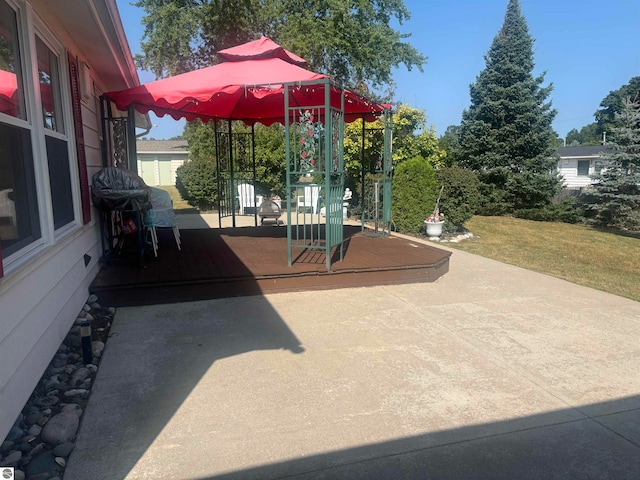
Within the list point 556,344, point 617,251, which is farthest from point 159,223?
point 617,251

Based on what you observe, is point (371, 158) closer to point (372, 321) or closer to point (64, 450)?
point (372, 321)

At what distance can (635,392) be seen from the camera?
292cm

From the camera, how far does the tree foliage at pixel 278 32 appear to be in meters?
16.5

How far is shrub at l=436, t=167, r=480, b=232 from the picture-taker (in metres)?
10.0

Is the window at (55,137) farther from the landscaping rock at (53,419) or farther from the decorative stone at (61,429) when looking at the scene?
the decorative stone at (61,429)

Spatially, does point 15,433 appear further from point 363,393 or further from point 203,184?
point 203,184

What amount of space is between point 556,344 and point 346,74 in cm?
1724

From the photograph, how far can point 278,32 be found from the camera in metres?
17.1


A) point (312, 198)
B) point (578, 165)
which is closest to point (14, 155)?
point (312, 198)

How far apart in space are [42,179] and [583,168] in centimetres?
2930

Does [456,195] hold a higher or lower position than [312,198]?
lower

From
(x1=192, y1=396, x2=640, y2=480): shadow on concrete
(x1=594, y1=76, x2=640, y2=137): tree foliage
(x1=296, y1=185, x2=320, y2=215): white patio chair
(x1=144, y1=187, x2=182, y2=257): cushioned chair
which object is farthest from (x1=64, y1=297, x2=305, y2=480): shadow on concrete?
(x1=594, y1=76, x2=640, y2=137): tree foliage

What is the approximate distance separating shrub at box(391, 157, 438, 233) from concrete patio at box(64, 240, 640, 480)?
17.7 feet

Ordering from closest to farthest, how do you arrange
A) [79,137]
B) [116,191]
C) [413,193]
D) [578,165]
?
[79,137]
[116,191]
[413,193]
[578,165]
